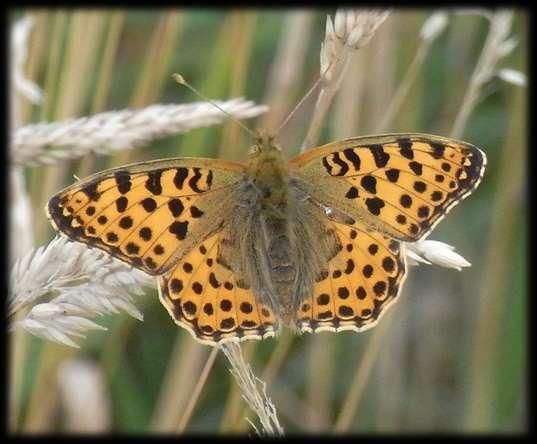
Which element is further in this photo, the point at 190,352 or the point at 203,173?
the point at 190,352

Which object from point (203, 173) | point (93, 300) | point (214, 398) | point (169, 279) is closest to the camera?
point (93, 300)

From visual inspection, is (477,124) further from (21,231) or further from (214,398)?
(21,231)

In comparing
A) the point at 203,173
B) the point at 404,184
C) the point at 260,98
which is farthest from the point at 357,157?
the point at 260,98

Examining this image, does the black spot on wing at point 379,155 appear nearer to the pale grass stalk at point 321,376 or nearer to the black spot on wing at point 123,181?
the black spot on wing at point 123,181

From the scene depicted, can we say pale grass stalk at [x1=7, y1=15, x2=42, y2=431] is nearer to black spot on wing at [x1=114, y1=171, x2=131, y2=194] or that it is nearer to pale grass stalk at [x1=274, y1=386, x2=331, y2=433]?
black spot on wing at [x1=114, y1=171, x2=131, y2=194]

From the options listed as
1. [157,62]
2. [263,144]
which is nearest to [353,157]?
[263,144]

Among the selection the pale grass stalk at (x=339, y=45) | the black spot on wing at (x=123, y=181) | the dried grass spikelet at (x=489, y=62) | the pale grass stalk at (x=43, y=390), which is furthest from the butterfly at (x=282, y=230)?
the pale grass stalk at (x=43, y=390)

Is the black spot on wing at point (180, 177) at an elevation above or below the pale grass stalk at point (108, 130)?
below
